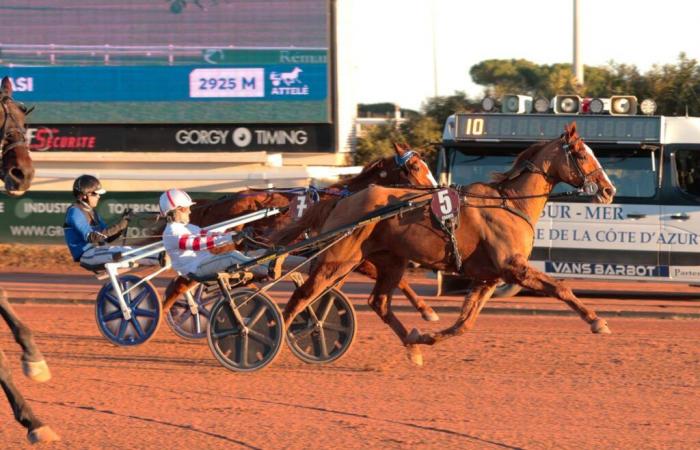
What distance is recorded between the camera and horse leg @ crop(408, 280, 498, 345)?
8555 millimetres

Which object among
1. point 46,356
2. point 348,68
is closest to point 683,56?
point 348,68

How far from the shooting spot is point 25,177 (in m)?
6.12

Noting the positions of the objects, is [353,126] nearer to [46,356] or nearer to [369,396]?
[46,356]

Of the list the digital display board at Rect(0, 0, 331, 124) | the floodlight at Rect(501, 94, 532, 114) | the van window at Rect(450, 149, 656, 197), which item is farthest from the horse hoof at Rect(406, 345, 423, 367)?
the digital display board at Rect(0, 0, 331, 124)

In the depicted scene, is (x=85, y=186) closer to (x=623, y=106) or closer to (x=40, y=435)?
(x=40, y=435)

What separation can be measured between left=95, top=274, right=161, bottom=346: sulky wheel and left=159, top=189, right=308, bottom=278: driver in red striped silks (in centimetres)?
69

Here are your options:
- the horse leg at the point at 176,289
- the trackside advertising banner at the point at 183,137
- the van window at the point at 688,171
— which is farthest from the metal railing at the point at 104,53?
the horse leg at the point at 176,289

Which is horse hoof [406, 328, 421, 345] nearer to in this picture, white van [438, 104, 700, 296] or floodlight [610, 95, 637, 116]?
white van [438, 104, 700, 296]

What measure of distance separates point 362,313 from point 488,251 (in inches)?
157

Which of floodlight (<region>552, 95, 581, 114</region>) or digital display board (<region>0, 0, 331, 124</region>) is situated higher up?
digital display board (<region>0, 0, 331, 124</region>)

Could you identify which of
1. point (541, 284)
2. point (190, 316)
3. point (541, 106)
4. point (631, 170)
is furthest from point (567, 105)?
point (190, 316)

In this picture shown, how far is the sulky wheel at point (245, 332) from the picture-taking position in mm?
8352

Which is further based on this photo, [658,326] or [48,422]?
[658,326]

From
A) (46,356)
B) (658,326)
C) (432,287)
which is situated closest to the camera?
(46,356)
